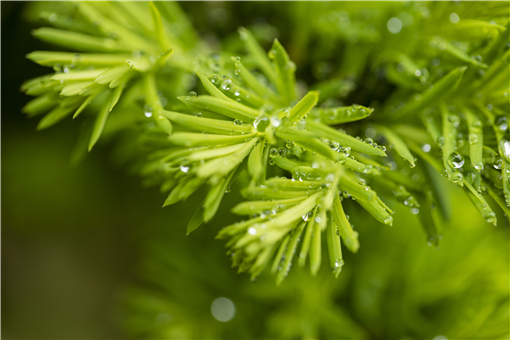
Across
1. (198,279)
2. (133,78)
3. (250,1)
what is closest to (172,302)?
(198,279)

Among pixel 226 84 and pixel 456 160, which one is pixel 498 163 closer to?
pixel 456 160

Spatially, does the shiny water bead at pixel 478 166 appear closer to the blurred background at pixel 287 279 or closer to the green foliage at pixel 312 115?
the green foliage at pixel 312 115

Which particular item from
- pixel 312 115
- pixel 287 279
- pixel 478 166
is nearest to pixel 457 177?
pixel 478 166

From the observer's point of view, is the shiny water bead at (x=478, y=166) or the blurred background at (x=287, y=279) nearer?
the shiny water bead at (x=478, y=166)

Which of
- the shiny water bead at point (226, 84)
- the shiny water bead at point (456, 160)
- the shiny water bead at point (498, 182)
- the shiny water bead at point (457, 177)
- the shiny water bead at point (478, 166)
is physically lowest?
the shiny water bead at point (498, 182)

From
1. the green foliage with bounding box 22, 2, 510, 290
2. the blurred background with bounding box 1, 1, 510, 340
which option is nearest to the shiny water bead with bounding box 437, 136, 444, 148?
the green foliage with bounding box 22, 2, 510, 290

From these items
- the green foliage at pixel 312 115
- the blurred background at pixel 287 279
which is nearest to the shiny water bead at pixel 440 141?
the green foliage at pixel 312 115

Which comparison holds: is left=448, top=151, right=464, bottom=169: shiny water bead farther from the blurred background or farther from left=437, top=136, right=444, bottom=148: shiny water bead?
the blurred background

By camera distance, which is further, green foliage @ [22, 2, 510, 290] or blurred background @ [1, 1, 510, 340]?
blurred background @ [1, 1, 510, 340]
